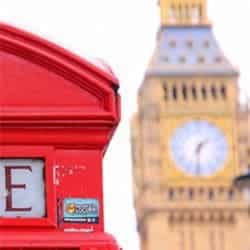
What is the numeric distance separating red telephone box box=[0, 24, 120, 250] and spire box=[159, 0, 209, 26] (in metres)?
55.0

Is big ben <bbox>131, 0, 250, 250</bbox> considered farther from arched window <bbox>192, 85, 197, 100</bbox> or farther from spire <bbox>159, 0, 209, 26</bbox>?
spire <bbox>159, 0, 209, 26</bbox>

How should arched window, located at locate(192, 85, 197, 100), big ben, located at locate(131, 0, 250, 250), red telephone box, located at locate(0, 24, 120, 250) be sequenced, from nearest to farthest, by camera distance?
1. red telephone box, located at locate(0, 24, 120, 250)
2. big ben, located at locate(131, 0, 250, 250)
3. arched window, located at locate(192, 85, 197, 100)

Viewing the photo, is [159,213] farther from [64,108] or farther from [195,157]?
[64,108]

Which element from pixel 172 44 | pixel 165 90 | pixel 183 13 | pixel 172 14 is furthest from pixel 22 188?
pixel 172 14

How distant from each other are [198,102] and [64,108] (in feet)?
172

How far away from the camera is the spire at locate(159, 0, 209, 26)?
58.0 meters

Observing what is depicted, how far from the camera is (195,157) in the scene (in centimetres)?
5594

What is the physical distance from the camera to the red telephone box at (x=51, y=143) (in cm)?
277

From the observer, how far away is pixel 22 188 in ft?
9.16

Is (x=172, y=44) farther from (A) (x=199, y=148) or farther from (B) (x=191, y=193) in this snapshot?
(B) (x=191, y=193)

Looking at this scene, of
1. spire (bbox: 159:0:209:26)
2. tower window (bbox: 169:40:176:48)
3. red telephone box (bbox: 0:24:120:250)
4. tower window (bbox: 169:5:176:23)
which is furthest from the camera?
tower window (bbox: 169:5:176:23)

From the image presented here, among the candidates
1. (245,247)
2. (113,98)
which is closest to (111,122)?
(113,98)

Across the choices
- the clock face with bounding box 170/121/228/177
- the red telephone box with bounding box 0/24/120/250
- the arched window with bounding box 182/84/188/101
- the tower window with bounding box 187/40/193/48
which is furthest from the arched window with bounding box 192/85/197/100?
the red telephone box with bounding box 0/24/120/250

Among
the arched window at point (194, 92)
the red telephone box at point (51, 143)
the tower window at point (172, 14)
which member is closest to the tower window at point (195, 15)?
the tower window at point (172, 14)
